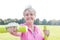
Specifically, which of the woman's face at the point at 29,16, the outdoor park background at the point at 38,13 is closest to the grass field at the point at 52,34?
the outdoor park background at the point at 38,13

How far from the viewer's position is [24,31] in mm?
1561

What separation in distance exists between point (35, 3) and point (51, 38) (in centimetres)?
30

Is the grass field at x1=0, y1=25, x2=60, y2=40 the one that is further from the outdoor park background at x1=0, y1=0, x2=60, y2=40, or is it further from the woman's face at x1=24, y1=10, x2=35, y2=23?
the woman's face at x1=24, y1=10, x2=35, y2=23

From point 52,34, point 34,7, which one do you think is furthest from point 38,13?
point 52,34

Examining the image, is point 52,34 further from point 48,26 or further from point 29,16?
point 29,16

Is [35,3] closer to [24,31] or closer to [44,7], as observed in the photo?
[44,7]

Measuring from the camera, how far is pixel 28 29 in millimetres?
1574

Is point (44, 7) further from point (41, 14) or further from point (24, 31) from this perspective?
point (24, 31)

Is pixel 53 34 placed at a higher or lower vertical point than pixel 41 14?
lower

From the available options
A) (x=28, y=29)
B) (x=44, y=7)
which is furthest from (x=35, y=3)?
(x=28, y=29)

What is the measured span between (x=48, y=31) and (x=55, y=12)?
16 cm

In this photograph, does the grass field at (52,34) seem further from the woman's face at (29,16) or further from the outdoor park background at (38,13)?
the woman's face at (29,16)

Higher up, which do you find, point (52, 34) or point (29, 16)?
point (29, 16)

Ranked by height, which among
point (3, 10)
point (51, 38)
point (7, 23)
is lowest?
point (51, 38)
